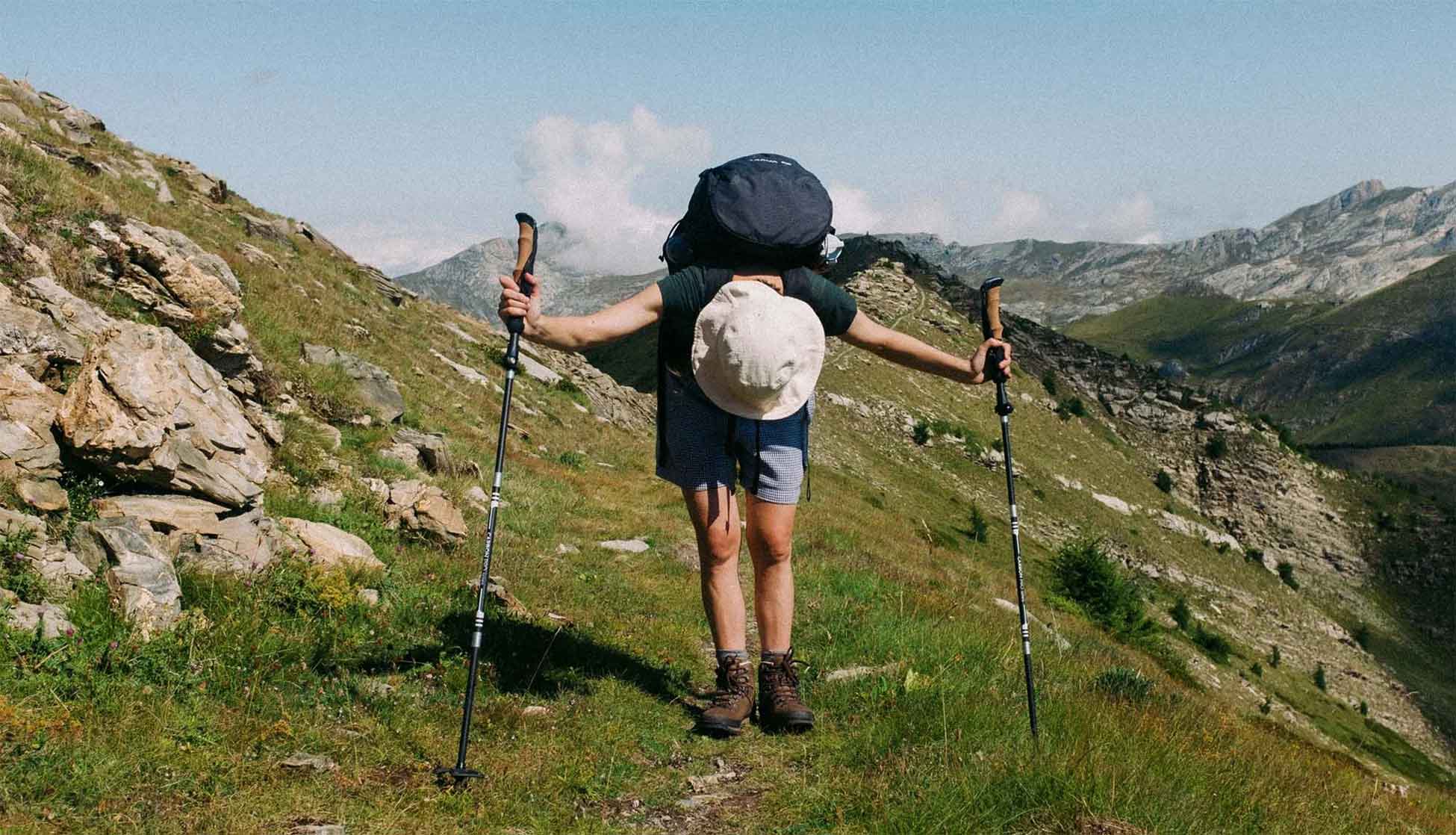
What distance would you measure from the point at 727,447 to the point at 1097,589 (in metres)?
31.0

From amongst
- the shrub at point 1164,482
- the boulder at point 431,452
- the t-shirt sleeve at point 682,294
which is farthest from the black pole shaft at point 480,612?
the shrub at point 1164,482

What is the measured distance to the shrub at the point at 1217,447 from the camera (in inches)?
2926

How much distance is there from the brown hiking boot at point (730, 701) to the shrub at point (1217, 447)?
81.1 meters

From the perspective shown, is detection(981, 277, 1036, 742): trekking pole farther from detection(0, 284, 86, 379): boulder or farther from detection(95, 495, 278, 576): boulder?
detection(0, 284, 86, 379): boulder

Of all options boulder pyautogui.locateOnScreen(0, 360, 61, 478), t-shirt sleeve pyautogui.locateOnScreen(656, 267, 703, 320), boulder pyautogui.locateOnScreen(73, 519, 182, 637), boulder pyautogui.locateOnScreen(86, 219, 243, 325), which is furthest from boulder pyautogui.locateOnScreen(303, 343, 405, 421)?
t-shirt sleeve pyautogui.locateOnScreen(656, 267, 703, 320)

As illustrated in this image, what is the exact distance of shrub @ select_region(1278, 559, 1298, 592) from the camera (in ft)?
213

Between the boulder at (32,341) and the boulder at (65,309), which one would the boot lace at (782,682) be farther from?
the boulder at (65,309)

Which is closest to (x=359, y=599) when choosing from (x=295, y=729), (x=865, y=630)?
(x=295, y=729)

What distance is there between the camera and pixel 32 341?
23.0 feet

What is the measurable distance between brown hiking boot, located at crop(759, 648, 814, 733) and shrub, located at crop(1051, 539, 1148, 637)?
28.6m

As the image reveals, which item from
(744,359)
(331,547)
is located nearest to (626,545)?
(331,547)

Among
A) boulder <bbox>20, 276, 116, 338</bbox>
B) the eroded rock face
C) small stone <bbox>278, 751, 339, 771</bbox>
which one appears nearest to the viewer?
small stone <bbox>278, 751, 339, 771</bbox>

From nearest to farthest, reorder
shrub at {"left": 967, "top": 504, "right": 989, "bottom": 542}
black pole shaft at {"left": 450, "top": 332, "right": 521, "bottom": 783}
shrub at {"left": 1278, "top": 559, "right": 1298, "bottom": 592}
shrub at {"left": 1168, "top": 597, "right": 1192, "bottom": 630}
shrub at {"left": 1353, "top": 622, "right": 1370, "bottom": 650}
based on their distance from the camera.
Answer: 1. black pole shaft at {"left": 450, "top": 332, "right": 521, "bottom": 783}
2. shrub at {"left": 967, "top": 504, "right": 989, "bottom": 542}
3. shrub at {"left": 1168, "top": 597, "right": 1192, "bottom": 630}
4. shrub at {"left": 1353, "top": 622, "right": 1370, "bottom": 650}
5. shrub at {"left": 1278, "top": 559, "right": 1298, "bottom": 592}

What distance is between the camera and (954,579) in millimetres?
19297
